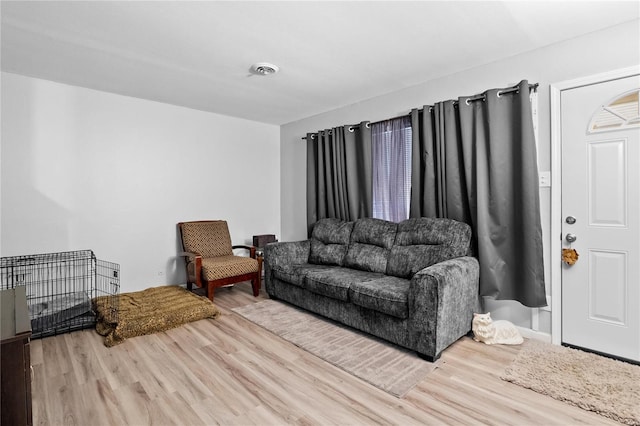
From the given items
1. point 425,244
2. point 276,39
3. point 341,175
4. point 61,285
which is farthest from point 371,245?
point 61,285

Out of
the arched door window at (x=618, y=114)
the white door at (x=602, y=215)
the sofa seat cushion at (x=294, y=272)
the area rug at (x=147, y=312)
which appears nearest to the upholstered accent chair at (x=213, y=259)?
the area rug at (x=147, y=312)

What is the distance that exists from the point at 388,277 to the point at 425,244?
1.59ft

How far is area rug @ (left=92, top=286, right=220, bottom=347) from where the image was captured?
2930mm

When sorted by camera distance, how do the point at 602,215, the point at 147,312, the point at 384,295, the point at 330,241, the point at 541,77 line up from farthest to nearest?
1. the point at 330,241
2. the point at 147,312
3. the point at 541,77
4. the point at 384,295
5. the point at 602,215

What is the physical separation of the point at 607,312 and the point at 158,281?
4.69 metres

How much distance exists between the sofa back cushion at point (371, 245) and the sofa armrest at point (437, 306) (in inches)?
34.7

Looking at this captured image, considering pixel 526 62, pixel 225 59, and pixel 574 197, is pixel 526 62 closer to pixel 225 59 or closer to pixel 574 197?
pixel 574 197

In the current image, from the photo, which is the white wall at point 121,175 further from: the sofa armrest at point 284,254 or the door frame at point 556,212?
the door frame at point 556,212

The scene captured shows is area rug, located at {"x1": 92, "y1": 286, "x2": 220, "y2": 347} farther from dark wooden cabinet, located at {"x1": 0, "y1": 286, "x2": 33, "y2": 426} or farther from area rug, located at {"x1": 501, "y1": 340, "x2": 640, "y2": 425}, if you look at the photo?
area rug, located at {"x1": 501, "y1": 340, "x2": 640, "y2": 425}

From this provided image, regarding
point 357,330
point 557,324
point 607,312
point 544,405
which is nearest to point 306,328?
point 357,330

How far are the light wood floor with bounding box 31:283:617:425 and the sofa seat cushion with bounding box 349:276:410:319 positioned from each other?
1.67 feet

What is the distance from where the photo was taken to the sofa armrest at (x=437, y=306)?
7.88 ft

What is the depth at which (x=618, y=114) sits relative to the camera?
2465 millimetres

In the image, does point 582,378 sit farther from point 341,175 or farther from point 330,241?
point 341,175
